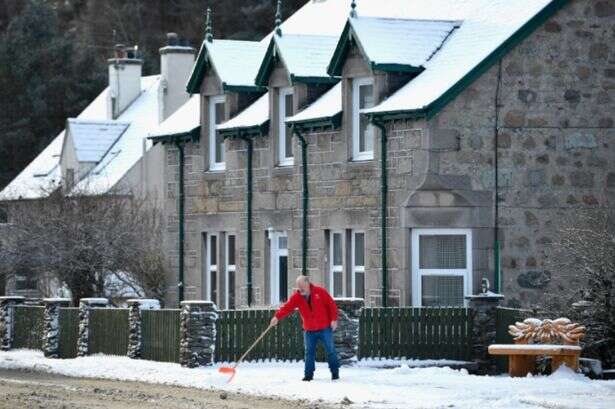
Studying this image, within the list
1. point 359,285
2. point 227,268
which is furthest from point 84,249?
point 359,285

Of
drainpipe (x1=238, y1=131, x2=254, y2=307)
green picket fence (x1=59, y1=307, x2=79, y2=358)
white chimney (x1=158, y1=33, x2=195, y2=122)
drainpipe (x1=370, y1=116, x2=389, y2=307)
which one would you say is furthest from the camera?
white chimney (x1=158, y1=33, x2=195, y2=122)

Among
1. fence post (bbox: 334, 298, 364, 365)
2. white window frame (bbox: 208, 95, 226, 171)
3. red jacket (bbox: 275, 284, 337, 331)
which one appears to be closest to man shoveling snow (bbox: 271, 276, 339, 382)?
red jacket (bbox: 275, 284, 337, 331)

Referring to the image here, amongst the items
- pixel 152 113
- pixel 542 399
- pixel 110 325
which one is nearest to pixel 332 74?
pixel 110 325

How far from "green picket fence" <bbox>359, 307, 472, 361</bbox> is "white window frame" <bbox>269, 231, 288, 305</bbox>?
742 cm

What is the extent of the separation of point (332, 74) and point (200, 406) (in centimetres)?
1354

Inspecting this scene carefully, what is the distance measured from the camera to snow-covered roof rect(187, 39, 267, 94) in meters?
41.3

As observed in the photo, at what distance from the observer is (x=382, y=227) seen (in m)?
35.2

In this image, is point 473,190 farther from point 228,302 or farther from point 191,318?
point 228,302

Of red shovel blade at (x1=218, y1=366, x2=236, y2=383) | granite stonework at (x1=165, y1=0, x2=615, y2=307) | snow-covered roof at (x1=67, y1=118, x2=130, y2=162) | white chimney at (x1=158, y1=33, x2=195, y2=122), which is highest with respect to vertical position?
white chimney at (x1=158, y1=33, x2=195, y2=122)

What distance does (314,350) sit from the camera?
28.3 metres

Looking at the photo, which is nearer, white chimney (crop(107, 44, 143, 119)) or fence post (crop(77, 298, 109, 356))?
fence post (crop(77, 298, 109, 356))

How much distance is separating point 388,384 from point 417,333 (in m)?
4.71

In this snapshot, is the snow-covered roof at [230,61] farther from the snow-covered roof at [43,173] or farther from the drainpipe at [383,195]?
the snow-covered roof at [43,173]

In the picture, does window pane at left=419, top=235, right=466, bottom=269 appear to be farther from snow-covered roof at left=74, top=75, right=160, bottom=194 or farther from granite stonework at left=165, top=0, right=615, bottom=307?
snow-covered roof at left=74, top=75, right=160, bottom=194
